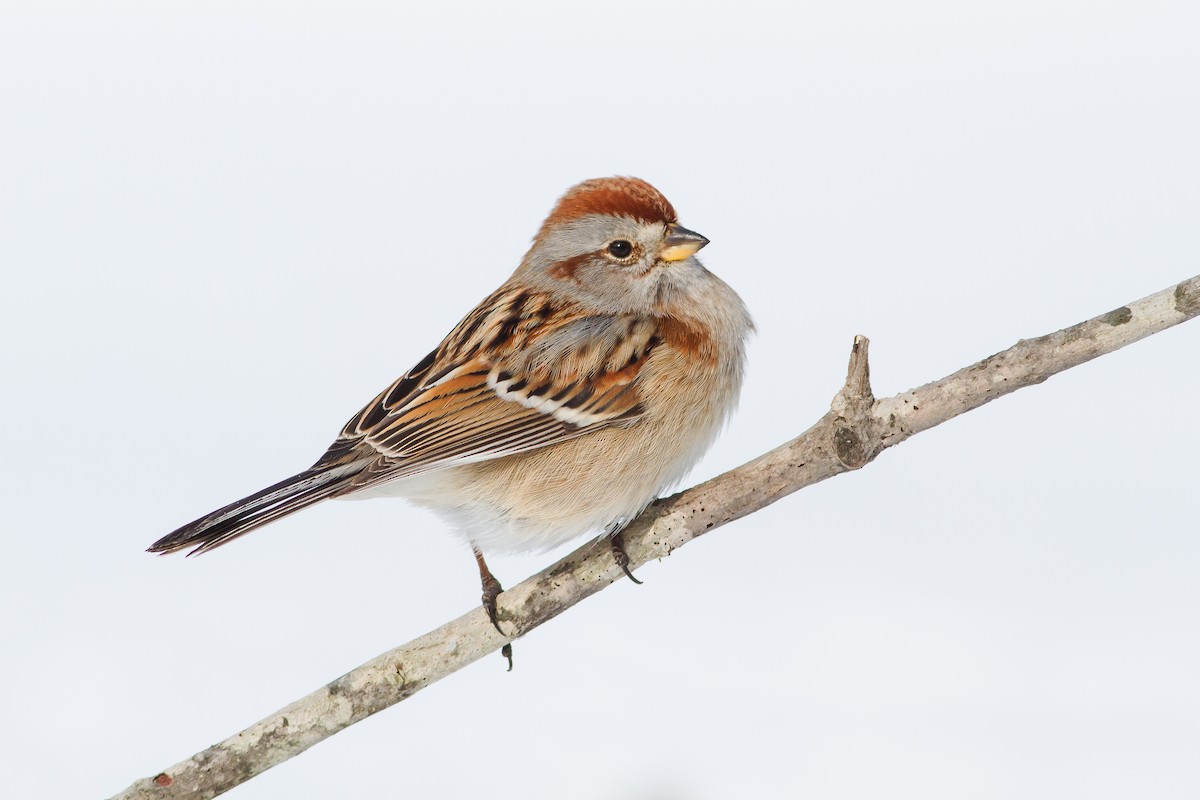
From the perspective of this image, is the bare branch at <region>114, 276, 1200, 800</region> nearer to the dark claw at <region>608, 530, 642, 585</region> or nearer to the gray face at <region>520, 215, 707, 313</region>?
the dark claw at <region>608, 530, 642, 585</region>

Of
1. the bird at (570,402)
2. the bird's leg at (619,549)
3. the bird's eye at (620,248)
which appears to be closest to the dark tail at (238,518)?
the bird at (570,402)

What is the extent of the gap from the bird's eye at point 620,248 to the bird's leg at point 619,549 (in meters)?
0.95

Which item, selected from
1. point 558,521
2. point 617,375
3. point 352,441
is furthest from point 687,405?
point 352,441

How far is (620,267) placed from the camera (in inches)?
150

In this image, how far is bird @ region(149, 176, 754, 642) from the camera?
338 cm

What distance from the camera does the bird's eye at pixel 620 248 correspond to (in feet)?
12.5

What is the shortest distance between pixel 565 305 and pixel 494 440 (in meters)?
0.62

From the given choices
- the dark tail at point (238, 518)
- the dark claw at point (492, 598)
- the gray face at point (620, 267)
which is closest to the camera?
the dark tail at point (238, 518)

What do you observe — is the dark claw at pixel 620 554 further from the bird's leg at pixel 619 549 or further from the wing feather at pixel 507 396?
the wing feather at pixel 507 396

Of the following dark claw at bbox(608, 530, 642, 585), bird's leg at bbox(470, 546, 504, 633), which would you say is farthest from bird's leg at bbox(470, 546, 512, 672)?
dark claw at bbox(608, 530, 642, 585)

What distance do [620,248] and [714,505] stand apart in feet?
3.30

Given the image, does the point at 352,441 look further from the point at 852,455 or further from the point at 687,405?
the point at 852,455

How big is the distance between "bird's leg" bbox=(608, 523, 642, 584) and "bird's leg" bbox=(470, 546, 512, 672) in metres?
0.38

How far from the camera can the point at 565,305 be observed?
378cm
